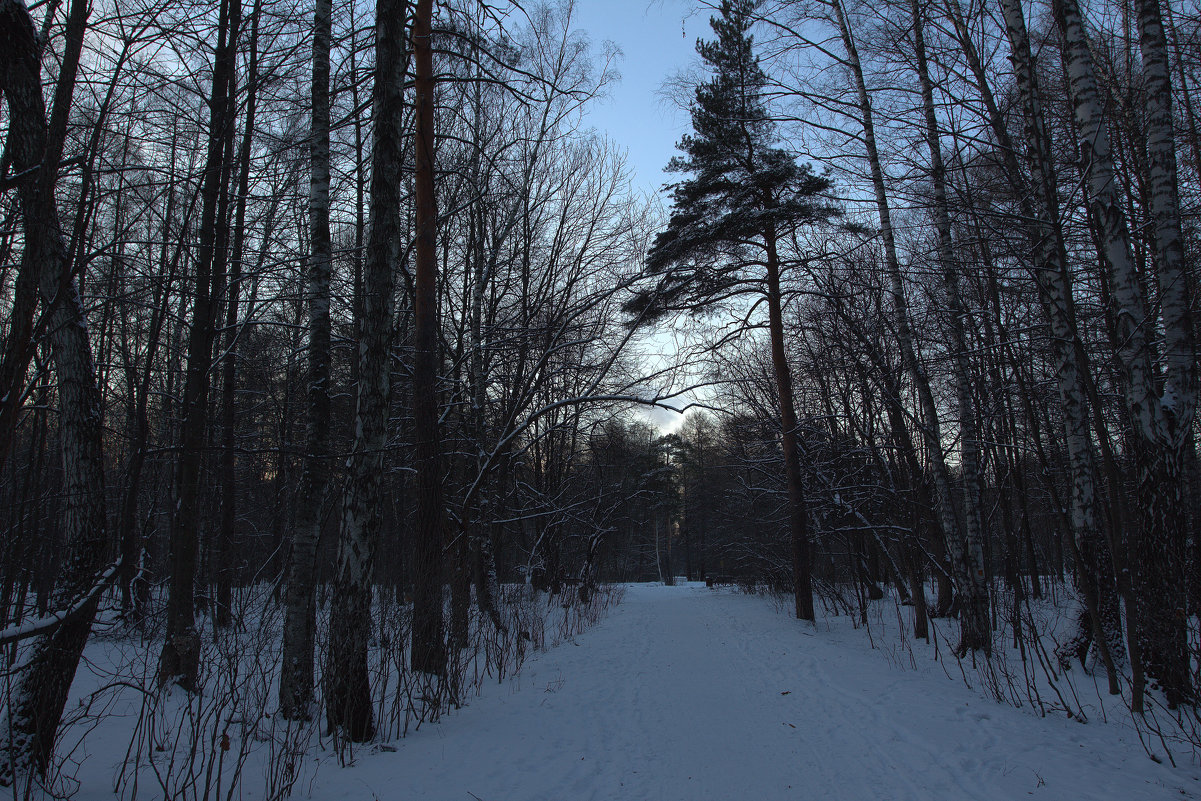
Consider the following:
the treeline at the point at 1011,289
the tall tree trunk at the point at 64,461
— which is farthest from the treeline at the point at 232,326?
the treeline at the point at 1011,289

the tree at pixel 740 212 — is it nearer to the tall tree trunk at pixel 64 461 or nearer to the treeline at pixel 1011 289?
the treeline at pixel 1011 289

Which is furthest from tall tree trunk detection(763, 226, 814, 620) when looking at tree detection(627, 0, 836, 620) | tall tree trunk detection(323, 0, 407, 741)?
tall tree trunk detection(323, 0, 407, 741)

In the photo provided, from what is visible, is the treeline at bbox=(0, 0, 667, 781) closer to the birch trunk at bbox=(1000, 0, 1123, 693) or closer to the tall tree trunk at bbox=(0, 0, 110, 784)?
the tall tree trunk at bbox=(0, 0, 110, 784)

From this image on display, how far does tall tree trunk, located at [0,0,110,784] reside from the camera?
2.56m

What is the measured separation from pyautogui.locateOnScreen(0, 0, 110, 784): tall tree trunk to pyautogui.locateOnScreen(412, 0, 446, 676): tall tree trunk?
2.47 m

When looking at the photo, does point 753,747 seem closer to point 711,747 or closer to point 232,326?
point 711,747

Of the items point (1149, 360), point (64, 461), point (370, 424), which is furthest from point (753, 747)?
point (64, 461)

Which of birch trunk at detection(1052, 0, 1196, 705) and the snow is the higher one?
birch trunk at detection(1052, 0, 1196, 705)

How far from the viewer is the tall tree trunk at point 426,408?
538 cm

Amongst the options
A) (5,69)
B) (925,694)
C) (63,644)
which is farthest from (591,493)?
(5,69)

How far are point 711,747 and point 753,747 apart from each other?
1.06 ft

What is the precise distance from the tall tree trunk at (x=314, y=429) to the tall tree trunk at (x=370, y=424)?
1.64 ft

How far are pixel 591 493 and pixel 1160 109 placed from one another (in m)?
14.6

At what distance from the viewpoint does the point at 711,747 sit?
444 cm
